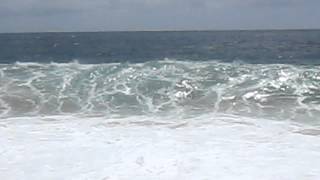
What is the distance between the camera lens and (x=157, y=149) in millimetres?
7941

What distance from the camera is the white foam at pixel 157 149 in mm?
6824

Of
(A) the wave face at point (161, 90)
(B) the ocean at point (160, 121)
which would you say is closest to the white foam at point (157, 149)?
(B) the ocean at point (160, 121)

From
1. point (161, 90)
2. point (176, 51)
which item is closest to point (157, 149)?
point (161, 90)

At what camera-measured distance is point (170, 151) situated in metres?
7.82

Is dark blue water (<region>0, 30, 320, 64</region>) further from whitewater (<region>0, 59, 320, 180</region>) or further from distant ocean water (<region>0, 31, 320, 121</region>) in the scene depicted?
whitewater (<region>0, 59, 320, 180</region>)

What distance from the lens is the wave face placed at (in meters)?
11.9

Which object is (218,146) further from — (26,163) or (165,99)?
(165,99)

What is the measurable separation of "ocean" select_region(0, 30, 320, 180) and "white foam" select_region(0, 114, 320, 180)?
1 cm

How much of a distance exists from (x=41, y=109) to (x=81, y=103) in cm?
92

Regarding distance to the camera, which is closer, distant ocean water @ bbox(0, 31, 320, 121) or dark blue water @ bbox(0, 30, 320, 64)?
distant ocean water @ bbox(0, 31, 320, 121)

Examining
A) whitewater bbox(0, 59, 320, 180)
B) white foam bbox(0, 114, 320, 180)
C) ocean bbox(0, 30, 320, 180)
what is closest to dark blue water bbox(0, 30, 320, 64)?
ocean bbox(0, 30, 320, 180)

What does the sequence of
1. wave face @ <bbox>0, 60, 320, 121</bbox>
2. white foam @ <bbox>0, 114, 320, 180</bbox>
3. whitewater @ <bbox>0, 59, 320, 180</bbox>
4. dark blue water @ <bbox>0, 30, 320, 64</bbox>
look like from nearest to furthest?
white foam @ <bbox>0, 114, 320, 180</bbox> → whitewater @ <bbox>0, 59, 320, 180</bbox> → wave face @ <bbox>0, 60, 320, 121</bbox> → dark blue water @ <bbox>0, 30, 320, 64</bbox>

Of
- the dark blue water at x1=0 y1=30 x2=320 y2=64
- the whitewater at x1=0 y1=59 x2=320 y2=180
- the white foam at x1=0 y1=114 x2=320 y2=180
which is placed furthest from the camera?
the dark blue water at x1=0 y1=30 x2=320 y2=64

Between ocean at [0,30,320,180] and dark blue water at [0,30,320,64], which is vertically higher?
ocean at [0,30,320,180]
